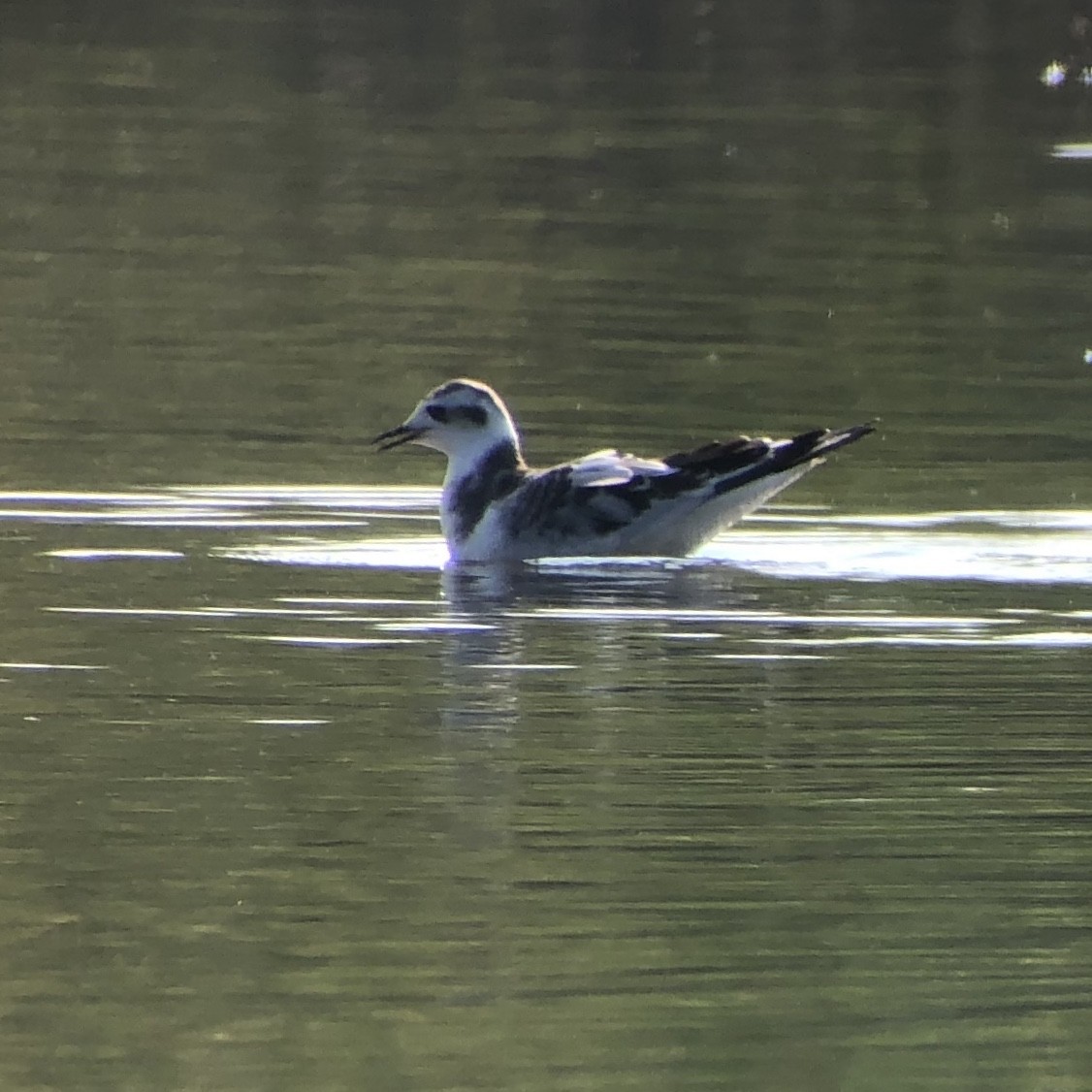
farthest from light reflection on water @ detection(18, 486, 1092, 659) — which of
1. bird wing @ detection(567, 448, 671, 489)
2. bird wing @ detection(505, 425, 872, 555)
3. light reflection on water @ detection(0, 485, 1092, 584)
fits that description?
bird wing @ detection(567, 448, 671, 489)

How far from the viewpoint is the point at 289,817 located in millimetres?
8938

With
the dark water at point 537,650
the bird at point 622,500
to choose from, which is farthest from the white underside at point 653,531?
the dark water at point 537,650

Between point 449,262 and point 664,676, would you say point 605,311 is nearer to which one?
point 449,262

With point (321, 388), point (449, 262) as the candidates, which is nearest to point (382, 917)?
point (321, 388)

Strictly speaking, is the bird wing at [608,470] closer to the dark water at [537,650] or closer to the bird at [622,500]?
the bird at [622,500]

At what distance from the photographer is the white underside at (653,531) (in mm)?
13383

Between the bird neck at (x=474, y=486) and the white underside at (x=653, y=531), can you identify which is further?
the bird neck at (x=474, y=486)

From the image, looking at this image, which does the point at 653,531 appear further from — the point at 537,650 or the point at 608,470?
the point at 537,650

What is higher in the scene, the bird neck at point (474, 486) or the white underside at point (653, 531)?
the bird neck at point (474, 486)

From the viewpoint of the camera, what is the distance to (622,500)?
13422 millimetres

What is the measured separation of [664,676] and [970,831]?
218 centimetres

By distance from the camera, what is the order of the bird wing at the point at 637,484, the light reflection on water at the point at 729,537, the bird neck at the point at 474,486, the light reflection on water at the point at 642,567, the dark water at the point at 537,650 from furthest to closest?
the bird neck at the point at 474,486 → the bird wing at the point at 637,484 → the light reflection on water at the point at 729,537 → the light reflection on water at the point at 642,567 → the dark water at the point at 537,650

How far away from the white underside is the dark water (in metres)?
0.14

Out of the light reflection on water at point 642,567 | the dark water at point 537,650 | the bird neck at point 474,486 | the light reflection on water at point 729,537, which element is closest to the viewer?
the dark water at point 537,650
